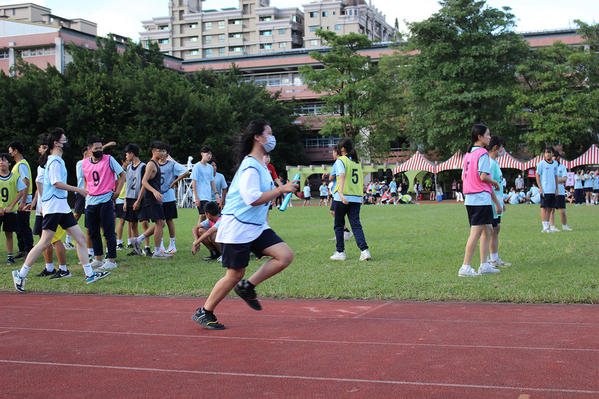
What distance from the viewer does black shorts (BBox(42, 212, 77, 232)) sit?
23.5 feet

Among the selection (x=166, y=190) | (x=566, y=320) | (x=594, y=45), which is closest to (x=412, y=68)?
(x=594, y=45)

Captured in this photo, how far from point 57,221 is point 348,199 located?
14.4ft

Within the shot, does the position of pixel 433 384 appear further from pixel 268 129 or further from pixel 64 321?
pixel 64 321

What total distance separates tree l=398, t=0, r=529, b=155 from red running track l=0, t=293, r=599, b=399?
35.9m

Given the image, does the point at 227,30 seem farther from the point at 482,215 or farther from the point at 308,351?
the point at 308,351

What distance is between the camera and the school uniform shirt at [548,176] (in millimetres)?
11977

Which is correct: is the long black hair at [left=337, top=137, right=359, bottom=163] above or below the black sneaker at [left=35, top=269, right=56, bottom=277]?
above

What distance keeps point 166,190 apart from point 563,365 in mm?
7828

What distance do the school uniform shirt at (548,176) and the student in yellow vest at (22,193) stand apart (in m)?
10.5

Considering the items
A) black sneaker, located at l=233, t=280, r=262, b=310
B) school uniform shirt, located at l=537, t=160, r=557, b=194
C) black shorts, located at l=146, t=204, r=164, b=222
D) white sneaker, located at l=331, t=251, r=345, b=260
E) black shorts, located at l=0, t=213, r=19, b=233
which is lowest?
white sneaker, located at l=331, t=251, r=345, b=260

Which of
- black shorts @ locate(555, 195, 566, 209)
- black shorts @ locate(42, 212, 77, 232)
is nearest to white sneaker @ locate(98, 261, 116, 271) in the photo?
black shorts @ locate(42, 212, 77, 232)

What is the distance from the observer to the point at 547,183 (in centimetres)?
1198

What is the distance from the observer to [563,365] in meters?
3.67

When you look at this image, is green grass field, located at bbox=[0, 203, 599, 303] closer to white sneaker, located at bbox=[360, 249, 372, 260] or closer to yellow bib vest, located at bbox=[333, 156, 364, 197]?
white sneaker, located at bbox=[360, 249, 372, 260]
